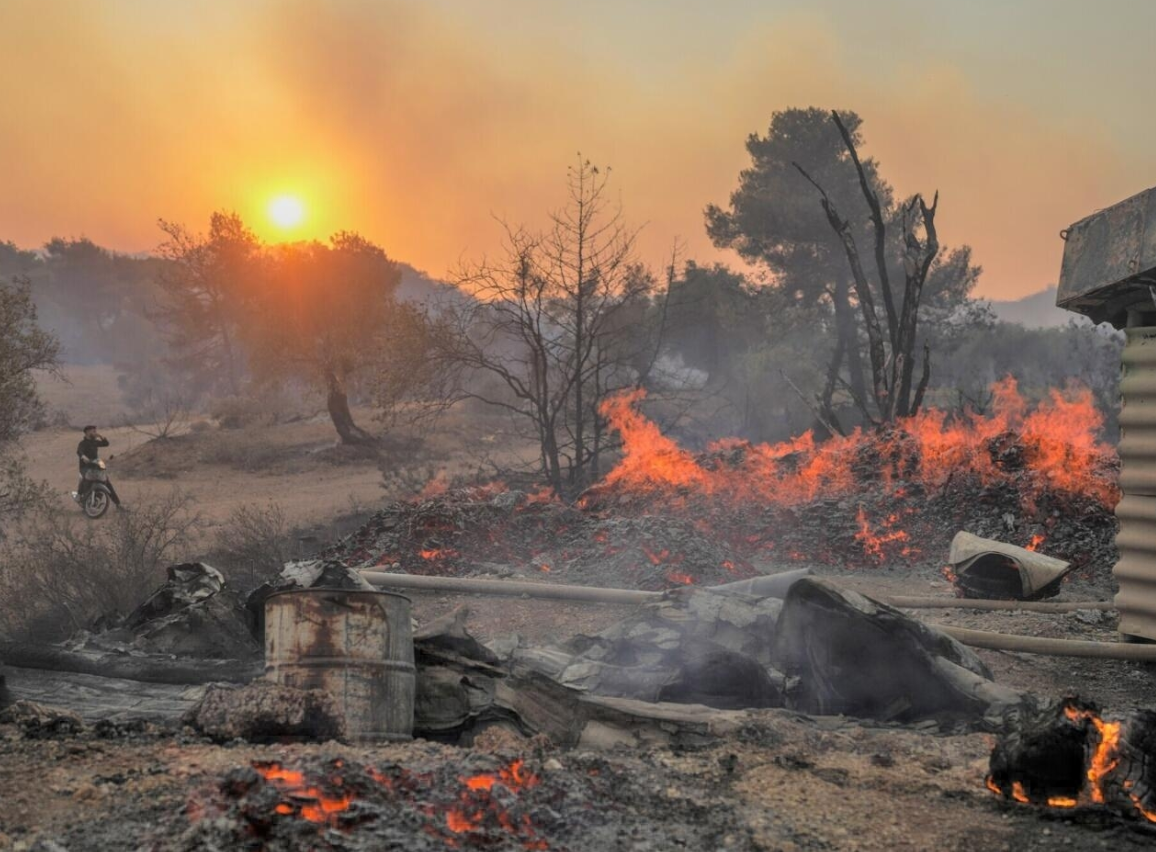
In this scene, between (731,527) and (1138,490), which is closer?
(1138,490)


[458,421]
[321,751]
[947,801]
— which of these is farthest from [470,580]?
[458,421]

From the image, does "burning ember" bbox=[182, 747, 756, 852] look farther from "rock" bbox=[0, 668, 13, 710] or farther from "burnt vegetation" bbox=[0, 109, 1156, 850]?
"rock" bbox=[0, 668, 13, 710]

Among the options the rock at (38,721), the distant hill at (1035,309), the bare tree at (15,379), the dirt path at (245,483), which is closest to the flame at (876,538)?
the dirt path at (245,483)

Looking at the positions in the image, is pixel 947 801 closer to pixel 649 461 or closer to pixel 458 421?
pixel 649 461

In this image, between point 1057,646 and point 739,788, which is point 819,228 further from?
point 739,788

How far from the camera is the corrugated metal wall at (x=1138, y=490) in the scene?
564 centimetres

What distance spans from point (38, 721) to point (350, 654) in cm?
151

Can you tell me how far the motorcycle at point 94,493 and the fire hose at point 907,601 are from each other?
10384mm

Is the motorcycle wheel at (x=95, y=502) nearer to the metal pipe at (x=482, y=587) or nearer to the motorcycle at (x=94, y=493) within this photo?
the motorcycle at (x=94, y=493)

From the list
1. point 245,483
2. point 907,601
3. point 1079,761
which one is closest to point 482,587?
point 907,601

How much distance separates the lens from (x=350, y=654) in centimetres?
449

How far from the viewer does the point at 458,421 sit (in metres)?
28.5

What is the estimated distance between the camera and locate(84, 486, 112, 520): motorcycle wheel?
16094 mm

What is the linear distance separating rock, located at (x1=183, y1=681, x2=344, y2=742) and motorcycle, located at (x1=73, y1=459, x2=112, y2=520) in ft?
44.3
